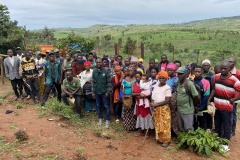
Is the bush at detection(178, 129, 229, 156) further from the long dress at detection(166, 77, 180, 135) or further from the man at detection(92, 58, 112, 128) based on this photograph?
the man at detection(92, 58, 112, 128)

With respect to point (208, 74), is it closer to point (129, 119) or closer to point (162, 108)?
point (162, 108)

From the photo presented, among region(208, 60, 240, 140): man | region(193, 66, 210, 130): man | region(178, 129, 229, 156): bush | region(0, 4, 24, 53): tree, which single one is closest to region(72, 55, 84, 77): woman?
region(193, 66, 210, 130): man

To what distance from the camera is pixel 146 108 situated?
18.4 feet

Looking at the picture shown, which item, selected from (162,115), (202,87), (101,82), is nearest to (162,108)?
(162,115)

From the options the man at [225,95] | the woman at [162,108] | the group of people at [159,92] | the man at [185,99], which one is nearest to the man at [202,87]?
the group of people at [159,92]

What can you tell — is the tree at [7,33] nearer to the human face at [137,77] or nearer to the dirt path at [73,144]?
the dirt path at [73,144]

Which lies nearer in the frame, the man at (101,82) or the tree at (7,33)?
the man at (101,82)

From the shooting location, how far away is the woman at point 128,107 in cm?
572

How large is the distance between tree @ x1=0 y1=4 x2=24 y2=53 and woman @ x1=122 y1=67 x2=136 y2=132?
8.17 m

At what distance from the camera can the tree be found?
11.6 meters

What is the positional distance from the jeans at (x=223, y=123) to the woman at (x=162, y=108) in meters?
1.05

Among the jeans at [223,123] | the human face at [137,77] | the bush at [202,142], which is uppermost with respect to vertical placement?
the human face at [137,77]

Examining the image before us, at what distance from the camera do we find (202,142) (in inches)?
192

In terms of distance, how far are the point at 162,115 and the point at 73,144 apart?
78.3 inches
